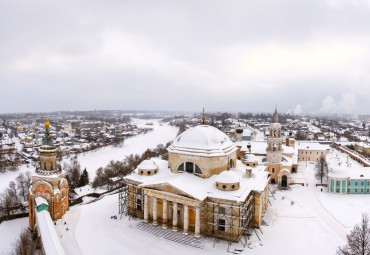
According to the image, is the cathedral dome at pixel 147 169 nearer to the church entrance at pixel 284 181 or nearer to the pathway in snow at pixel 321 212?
the pathway in snow at pixel 321 212

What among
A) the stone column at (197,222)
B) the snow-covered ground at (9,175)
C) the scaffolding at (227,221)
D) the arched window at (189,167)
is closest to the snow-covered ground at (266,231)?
the scaffolding at (227,221)

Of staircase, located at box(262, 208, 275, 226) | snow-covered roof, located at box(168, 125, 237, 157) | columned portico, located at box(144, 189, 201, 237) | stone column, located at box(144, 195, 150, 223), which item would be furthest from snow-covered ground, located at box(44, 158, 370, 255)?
snow-covered roof, located at box(168, 125, 237, 157)

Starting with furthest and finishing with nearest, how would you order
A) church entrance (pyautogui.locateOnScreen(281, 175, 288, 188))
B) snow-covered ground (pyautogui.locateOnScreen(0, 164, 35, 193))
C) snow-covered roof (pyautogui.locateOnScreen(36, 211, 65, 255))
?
snow-covered ground (pyautogui.locateOnScreen(0, 164, 35, 193)) < church entrance (pyautogui.locateOnScreen(281, 175, 288, 188)) < snow-covered roof (pyautogui.locateOnScreen(36, 211, 65, 255))

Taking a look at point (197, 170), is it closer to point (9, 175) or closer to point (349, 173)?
point (349, 173)

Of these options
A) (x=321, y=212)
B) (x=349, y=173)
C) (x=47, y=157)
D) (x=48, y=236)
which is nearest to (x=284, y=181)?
(x=349, y=173)

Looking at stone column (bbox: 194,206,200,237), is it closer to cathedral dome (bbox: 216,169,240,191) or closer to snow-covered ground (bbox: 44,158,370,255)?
snow-covered ground (bbox: 44,158,370,255)
